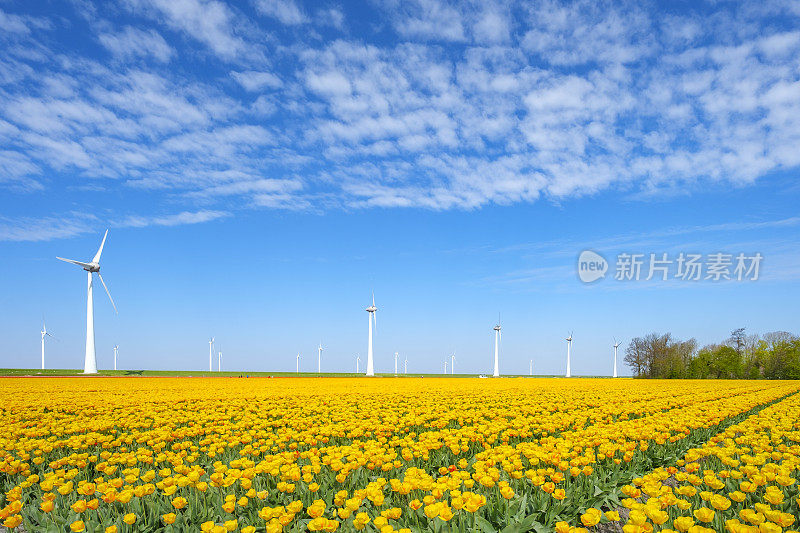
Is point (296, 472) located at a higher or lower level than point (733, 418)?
higher

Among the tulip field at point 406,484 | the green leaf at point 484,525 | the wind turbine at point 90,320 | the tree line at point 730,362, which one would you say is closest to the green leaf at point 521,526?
the tulip field at point 406,484

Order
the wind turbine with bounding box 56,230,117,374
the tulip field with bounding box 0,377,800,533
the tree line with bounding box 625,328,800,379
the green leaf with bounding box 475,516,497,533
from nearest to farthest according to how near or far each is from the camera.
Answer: the tulip field with bounding box 0,377,800,533, the green leaf with bounding box 475,516,497,533, the wind turbine with bounding box 56,230,117,374, the tree line with bounding box 625,328,800,379

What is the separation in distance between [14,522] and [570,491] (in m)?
7.19

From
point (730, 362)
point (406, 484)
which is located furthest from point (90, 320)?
point (730, 362)

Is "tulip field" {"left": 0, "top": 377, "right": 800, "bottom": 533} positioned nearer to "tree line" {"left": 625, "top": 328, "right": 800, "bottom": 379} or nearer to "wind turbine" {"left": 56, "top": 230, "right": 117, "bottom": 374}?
"wind turbine" {"left": 56, "top": 230, "right": 117, "bottom": 374}

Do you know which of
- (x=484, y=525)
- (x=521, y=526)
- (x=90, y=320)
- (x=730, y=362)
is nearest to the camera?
(x=484, y=525)

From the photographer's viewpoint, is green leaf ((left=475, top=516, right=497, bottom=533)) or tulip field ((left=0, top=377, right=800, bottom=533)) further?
green leaf ((left=475, top=516, right=497, bottom=533))

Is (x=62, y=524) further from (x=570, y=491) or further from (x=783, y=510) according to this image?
(x=783, y=510)

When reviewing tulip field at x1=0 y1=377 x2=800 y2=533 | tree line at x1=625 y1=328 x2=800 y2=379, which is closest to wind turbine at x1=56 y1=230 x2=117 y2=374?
tulip field at x1=0 y1=377 x2=800 y2=533

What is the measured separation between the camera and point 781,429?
11312 mm

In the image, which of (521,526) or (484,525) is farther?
(521,526)

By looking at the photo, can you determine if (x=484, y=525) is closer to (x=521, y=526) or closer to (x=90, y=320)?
(x=521, y=526)

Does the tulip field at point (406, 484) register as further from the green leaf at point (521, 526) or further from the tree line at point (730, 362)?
the tree line at point (730, 362)

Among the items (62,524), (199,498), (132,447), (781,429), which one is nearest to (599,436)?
(781,429)
